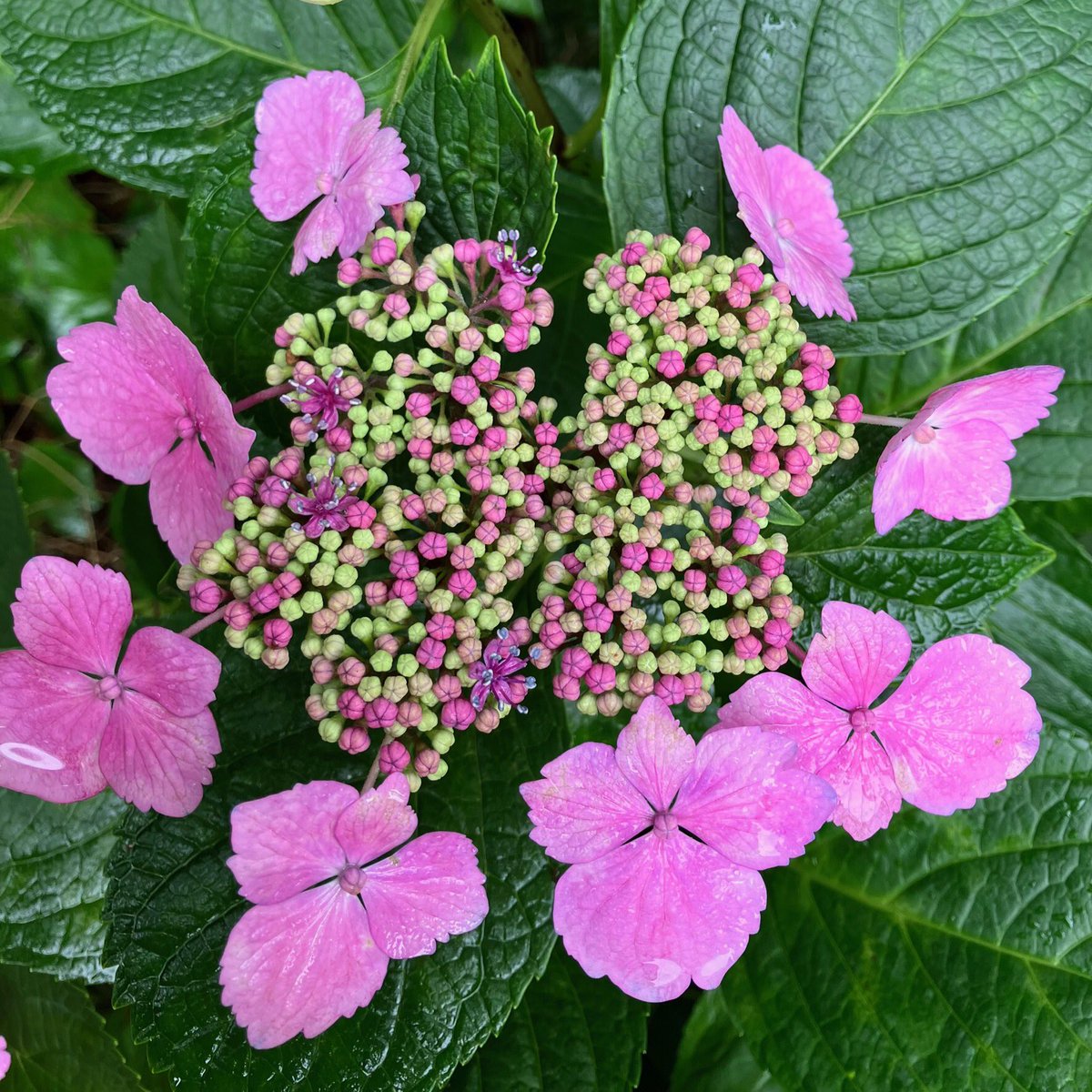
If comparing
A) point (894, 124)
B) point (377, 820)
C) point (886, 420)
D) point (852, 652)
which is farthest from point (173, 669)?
point (894, 124)

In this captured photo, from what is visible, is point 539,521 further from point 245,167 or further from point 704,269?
point 245,167

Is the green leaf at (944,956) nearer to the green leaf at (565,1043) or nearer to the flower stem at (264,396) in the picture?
the green leaf at (565,1043)

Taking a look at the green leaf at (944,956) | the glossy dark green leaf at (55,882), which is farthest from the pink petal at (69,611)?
the green leaf at (944,956)

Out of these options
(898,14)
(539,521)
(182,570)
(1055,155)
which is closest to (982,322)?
(1055,155)

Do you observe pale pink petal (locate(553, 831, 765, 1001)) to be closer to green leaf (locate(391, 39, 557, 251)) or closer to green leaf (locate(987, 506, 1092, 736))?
green leaf (locate(391, 39, 557, 251))

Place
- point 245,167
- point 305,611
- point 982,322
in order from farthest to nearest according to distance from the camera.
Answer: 1. point 982,322
2. point 245,167
3. point 305,611

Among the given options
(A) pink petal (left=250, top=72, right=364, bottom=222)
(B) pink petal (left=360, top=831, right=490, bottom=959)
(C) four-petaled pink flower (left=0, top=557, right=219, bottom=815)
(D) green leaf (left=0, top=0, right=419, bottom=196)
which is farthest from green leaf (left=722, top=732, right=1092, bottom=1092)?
(D) green leaf (left=0, top=0, right=419, bottom=196)

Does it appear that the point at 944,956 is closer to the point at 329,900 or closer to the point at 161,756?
the point at 329,900
